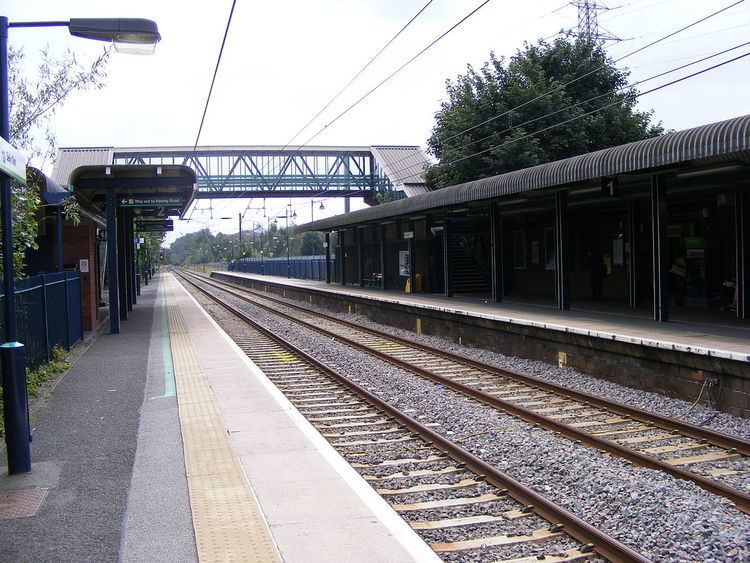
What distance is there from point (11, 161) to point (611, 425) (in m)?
7.10

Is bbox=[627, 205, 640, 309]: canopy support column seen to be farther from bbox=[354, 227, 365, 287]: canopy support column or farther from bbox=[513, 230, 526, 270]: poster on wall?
bbox=[354, 227, 365, 287]: canopy support column

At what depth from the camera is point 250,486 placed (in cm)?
580

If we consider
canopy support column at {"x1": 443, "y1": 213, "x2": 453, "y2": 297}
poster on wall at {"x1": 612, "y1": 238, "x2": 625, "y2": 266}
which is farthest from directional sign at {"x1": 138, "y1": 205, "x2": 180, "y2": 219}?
poster on wall at {"x1": 612, "y1": 238, "x2": 625, "y2": 266}

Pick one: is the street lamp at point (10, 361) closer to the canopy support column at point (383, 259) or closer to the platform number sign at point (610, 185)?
the platform number sign at point (610, 185)

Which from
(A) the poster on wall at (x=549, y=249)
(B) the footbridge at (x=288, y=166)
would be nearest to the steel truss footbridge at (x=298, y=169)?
(B) the footbridge at (x=288, y=166)

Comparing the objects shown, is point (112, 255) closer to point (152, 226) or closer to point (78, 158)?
point (152, 226)

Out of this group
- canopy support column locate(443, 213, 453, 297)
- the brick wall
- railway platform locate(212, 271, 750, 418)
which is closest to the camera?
railway platform locate(212, 271, 750, 418)

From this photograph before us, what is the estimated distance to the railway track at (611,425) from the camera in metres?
6.75

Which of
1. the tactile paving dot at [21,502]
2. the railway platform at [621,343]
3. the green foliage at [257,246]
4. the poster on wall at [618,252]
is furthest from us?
the green foliage at [257,246]

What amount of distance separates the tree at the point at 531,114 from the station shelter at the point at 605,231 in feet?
13.1

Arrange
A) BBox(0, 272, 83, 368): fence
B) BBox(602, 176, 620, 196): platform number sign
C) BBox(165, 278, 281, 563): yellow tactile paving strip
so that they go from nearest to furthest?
BBox(165, 278, 281, 563): yellow tactile paving strip
BBox(0, 272, 83, 368): fence
BBox(602, 176, 620, 196): platform number sign

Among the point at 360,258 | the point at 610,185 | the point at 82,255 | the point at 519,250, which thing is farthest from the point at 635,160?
the point at 360,258

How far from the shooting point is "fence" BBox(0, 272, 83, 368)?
10.6 meters

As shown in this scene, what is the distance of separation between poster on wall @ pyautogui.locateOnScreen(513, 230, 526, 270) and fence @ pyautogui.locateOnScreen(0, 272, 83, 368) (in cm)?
1659
